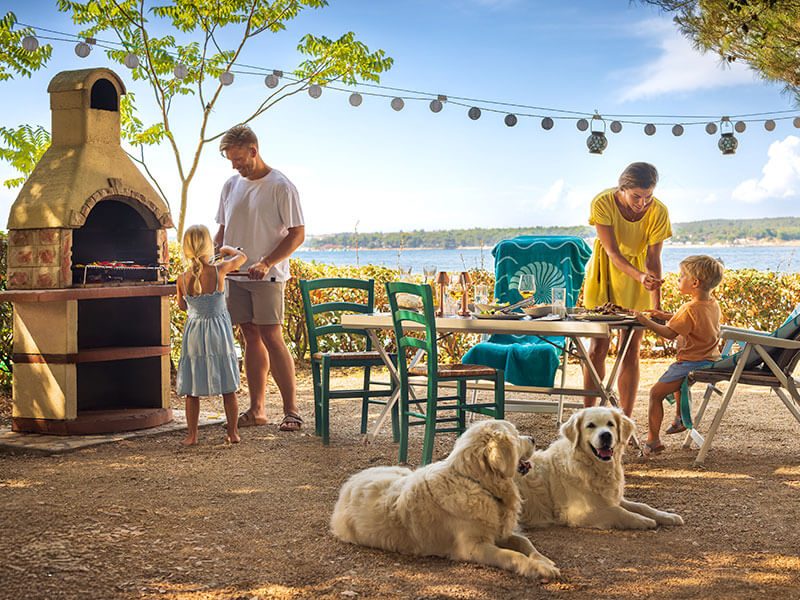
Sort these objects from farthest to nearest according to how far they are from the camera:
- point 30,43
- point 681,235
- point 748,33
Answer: point 681,235 → point 30,43 → point 748,33

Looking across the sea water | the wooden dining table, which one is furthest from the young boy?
the sea water

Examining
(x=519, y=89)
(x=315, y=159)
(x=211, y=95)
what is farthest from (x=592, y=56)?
(x=211, y=95)

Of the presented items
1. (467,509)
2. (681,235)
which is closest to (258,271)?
(467,509)

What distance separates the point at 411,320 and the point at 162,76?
7.75m

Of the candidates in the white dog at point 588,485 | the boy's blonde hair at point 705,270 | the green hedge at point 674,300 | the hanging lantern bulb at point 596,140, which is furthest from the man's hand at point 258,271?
the hanging lantern bulb at point 596,140

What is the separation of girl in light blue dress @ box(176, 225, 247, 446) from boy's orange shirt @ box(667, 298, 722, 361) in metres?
2.74

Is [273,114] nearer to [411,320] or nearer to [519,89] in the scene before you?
[519,89]

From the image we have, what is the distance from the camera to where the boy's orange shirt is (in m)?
4.70

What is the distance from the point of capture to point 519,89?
5744cm

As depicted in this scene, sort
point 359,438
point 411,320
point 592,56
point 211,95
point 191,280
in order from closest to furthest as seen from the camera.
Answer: point 411,320 < point 191,280 < point 359,438 < point 211,95 < point 592,56

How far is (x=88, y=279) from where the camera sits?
5594mm

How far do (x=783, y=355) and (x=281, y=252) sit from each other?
3.23 meters

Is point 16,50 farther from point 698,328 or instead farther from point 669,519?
point 669,519

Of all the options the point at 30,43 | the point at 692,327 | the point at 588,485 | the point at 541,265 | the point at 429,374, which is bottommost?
the point at 588,485
